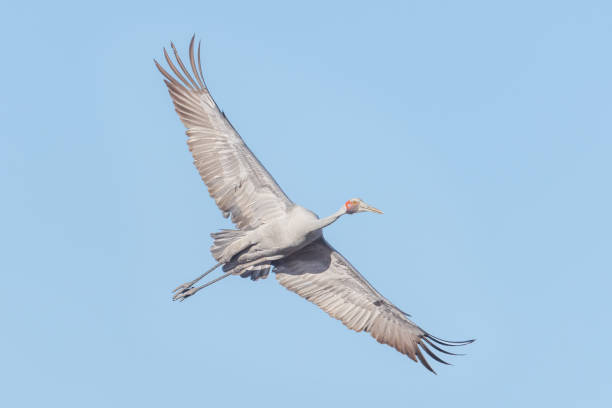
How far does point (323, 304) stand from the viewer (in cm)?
1980

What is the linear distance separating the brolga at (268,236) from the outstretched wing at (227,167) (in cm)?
2

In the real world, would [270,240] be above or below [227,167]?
below

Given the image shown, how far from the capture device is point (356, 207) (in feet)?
61.3

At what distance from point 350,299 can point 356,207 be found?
8.36 ft

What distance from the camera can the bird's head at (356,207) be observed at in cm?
1859

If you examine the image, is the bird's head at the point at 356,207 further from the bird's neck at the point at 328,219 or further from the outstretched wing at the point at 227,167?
the outstretched wing at the point at 227,167

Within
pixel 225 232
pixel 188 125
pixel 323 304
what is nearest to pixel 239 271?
pixel 225 232

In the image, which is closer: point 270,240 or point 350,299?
point 270,240

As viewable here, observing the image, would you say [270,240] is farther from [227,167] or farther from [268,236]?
[227,167]

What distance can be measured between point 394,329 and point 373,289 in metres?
1.22

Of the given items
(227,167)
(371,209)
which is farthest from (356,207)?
(227,167)

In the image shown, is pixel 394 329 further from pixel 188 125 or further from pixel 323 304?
pixel 188 125

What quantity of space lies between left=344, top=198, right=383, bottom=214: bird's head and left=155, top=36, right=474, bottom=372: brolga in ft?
0.08

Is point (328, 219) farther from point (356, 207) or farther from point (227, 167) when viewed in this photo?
point (227, 167)
